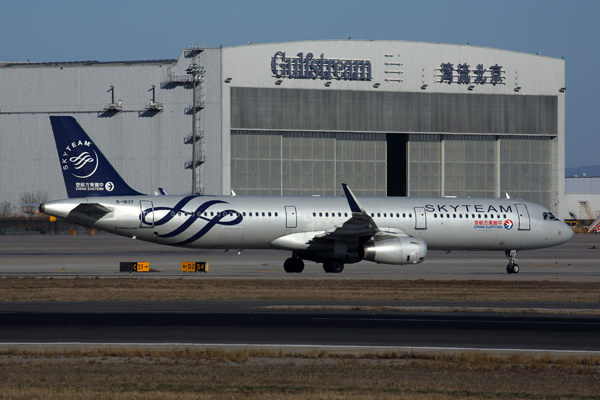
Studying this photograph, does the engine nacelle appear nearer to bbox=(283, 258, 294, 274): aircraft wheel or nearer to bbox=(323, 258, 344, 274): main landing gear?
bbox=(323, 258, 344, 274): main landing gear

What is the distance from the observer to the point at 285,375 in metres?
11.2

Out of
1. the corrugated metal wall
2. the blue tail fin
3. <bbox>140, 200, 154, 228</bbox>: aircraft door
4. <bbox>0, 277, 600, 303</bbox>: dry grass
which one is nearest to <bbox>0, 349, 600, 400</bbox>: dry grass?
<bbox>0, 277, 600, 303</bbox>: dry grass

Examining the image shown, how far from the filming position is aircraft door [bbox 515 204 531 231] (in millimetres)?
39156

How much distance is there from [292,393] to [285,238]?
2569 centimetres

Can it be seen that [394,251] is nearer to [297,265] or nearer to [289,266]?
[297,265]

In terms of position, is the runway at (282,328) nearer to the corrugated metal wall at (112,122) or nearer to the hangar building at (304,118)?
the corrugated metal wall at (112,122)

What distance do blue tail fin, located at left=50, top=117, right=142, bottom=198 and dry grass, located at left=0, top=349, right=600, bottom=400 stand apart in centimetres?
2222

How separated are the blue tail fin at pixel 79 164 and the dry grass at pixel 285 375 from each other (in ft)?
72.9

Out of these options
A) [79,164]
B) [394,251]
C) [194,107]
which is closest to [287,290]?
[394,251]

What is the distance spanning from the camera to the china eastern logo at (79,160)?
3425 cm

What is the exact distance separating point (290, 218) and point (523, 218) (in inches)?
497

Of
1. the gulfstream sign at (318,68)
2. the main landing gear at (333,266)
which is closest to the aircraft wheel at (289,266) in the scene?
the main landing gear at (333,266)

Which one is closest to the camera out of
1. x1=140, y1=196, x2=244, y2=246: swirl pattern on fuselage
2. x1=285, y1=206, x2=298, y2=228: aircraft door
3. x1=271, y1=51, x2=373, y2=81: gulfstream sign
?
x1=140, y1=196, x2=244, y2=246: swirl pattern on fuselage

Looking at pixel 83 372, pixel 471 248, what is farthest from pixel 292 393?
pixel 471 248
